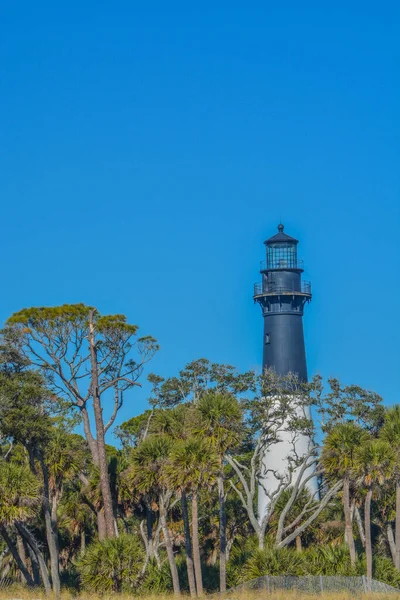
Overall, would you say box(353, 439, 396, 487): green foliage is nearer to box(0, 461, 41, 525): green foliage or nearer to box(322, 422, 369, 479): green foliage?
box(322, 422, 369, 479): green foliage

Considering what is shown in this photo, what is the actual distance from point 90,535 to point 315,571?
49.7ft

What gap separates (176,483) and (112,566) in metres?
3.77

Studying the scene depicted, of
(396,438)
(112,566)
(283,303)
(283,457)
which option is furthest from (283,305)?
(112,566)

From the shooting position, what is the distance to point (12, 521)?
4269cm

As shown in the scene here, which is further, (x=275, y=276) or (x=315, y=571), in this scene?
(x=275, y=276)

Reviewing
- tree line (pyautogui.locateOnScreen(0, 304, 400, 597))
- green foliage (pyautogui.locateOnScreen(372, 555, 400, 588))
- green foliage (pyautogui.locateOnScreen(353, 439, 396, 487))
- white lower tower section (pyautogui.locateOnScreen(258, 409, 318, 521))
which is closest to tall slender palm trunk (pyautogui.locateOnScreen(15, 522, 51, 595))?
tree line (pyautogui.locateOnScreen(0, 304, 400, 597))

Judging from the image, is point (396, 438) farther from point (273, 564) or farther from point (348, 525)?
point (273, 564)

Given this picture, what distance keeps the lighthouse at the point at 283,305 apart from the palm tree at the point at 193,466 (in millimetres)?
25474

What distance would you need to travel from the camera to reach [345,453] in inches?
1822

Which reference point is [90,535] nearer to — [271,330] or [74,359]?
[74,359]

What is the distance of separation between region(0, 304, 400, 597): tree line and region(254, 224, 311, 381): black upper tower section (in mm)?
4284

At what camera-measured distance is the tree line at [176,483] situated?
44.0 metres

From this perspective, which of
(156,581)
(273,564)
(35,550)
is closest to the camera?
(273,564)

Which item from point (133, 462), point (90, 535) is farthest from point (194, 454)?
point (90, 535)
